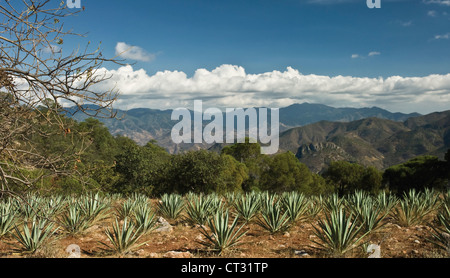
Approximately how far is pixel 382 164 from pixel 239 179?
185 meters

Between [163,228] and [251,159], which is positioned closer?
[163,228]

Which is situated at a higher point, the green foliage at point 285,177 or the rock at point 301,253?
the rock at point 301,253

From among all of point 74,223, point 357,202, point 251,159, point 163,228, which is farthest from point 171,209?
point 251,159

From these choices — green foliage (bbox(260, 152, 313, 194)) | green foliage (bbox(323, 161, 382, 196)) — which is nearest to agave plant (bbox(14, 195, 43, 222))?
green foliage (bbox(260, 152, 313, 194))

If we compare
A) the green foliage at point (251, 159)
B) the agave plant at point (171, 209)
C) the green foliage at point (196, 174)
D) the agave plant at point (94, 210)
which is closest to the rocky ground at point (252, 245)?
the agave plant at point (94, 210)

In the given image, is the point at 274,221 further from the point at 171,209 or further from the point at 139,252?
the point at 171,209

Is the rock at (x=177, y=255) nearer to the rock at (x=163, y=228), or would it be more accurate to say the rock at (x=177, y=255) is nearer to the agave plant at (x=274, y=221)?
Answer: the rock at (x=163, y=228)

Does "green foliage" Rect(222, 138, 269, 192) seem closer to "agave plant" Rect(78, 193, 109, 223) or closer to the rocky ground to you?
"agave plant" Rect(78, 193, 109, 223)

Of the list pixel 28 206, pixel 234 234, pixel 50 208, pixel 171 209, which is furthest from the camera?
pixel 171 209

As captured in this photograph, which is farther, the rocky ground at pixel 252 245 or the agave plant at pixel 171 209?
the agave plant at pixel 171 209

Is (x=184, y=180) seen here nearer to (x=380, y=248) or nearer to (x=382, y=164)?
(x=380, y=248)

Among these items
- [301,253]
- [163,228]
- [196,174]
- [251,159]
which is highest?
[301,253]
